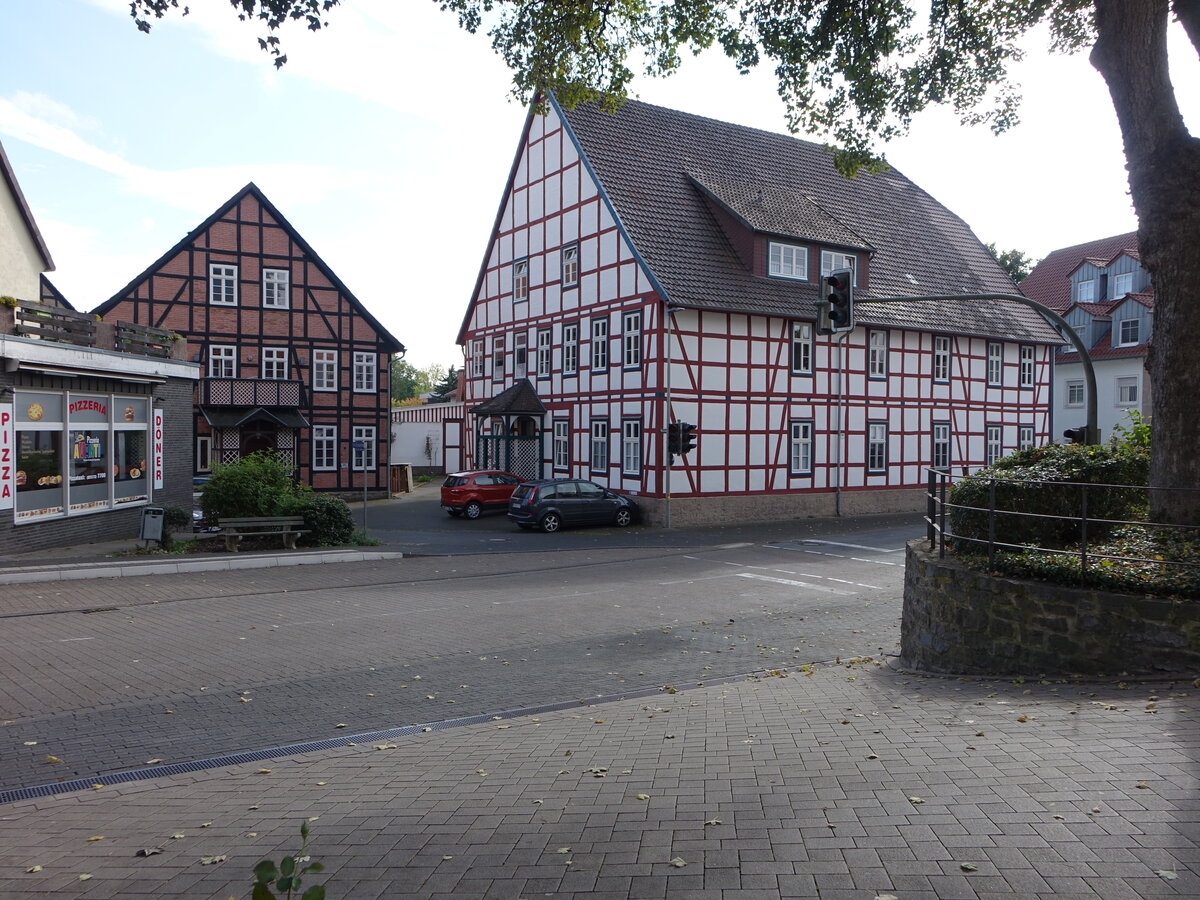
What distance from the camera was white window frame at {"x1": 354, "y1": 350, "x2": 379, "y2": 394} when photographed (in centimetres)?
3669

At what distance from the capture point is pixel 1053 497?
32.0ft

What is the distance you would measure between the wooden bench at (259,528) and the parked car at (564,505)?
284 inches

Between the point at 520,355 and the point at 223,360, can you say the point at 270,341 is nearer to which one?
the point at 223,360

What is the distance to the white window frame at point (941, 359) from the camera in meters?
33.1

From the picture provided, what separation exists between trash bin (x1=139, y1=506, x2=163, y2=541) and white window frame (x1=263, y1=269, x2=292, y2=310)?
1833 cm

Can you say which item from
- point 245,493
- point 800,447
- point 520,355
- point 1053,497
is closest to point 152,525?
point 245,493

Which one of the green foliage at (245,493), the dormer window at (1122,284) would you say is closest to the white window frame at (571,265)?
the green foliage at (245,493)

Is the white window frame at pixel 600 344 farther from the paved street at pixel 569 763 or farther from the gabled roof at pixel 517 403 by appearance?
the paved street at pixel 569 763

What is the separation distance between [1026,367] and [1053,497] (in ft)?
95.0

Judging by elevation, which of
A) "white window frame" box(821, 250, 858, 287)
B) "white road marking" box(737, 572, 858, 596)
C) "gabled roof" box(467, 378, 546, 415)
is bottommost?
"white road marking" box(737, 572, 858, 596)

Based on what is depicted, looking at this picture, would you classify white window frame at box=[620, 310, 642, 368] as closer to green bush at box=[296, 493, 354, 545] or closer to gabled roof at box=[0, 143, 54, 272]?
green bush at box=[296, 493, 354, 545]

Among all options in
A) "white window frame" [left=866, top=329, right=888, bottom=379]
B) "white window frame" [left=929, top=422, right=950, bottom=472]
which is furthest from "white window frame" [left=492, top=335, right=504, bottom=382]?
"white window frame" [left=929, top=422, right=950, bottom=472]

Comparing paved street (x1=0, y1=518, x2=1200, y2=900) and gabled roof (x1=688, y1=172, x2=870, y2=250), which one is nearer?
paved street (x1=0, y1=518, x2=1200, y2=900)

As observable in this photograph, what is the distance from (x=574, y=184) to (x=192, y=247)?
14.6 meters
